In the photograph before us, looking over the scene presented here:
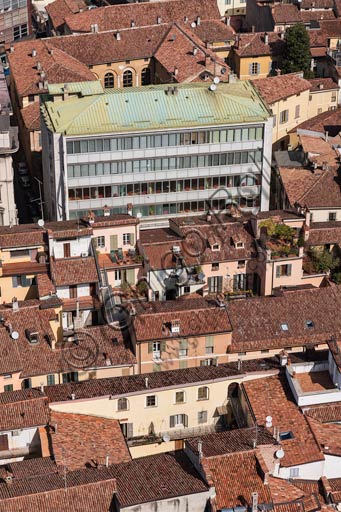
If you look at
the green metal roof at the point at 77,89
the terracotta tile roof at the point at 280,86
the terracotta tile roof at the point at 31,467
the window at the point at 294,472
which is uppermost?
the green metal roof at the point at 77,89

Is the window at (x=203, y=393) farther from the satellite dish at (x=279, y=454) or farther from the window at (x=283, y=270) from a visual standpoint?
the window at (x=283, y=270)

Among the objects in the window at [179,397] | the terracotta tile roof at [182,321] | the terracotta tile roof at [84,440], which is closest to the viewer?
the terracotta tile roof at [84,440]

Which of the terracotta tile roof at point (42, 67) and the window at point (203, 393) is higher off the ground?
the terracotta tile roof at point (42, 67)

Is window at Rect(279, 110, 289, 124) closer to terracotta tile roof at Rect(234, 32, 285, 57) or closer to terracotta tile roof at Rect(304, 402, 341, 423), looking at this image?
terracotta tile roof at Rect(234, 32, 285, 57)

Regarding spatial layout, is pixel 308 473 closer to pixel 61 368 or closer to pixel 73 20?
pixel 61 368

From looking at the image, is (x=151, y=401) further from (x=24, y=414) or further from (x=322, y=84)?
(x=322, y=84)


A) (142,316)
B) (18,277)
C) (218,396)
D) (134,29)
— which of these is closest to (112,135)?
(18,277)

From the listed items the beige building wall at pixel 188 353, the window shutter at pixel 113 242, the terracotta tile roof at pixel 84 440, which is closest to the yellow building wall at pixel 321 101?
the window shutter at pixel 113 242
